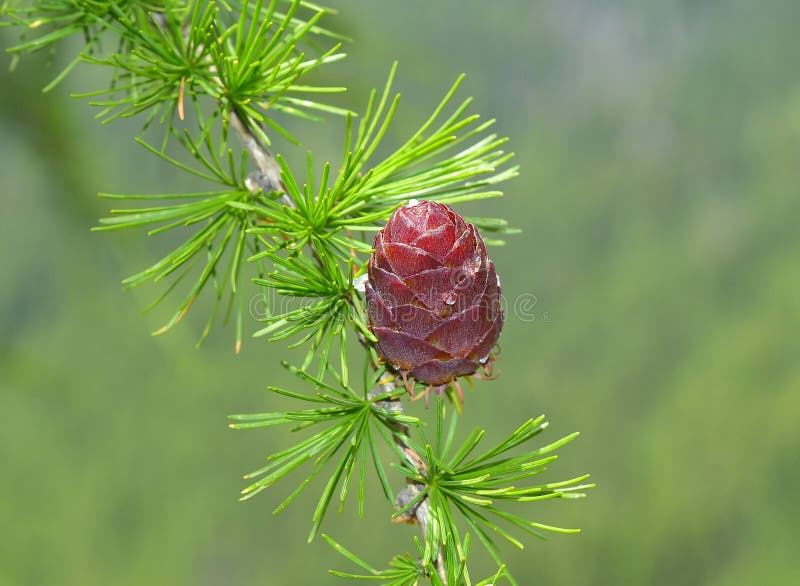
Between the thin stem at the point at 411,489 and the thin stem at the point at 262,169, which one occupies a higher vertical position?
the thin stem at the point at 262,169

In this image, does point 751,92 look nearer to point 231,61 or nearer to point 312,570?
point 312,570

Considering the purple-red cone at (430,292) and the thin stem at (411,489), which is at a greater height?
the purple-red cone at (430,292)

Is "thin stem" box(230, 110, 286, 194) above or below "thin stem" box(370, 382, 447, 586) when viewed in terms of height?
above

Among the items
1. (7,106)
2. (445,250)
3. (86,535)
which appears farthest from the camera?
(86,535)

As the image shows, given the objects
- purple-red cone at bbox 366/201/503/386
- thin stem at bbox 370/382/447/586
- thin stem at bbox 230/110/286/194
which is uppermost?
thin stem at bbox 230/110/286/194

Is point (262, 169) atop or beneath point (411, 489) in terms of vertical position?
atop

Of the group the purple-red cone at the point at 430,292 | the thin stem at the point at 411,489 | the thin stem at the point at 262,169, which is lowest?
the thin stem at the point at 411,489

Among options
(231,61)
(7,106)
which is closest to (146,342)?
(7,106)

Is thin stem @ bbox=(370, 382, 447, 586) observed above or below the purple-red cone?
below
